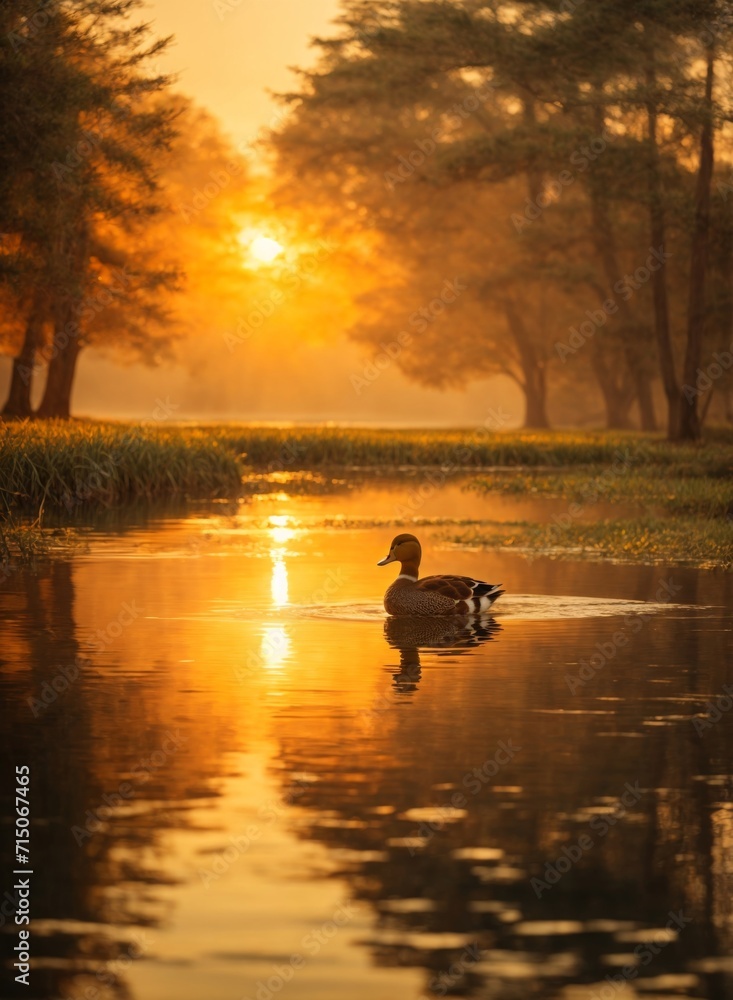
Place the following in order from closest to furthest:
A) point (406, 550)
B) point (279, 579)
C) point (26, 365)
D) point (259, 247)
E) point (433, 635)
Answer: point (433, 635)
point (406, 550)
point (279, 579)
point (26, 365)
point (259, 247)

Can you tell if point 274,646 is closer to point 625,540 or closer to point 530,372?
point 625,540

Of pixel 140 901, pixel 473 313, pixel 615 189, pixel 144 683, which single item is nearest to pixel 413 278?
pixel 473 313

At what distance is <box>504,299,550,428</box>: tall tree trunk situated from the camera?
7356 cm

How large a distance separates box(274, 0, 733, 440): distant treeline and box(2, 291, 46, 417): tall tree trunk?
41.6ft

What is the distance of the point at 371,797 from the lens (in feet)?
29.9

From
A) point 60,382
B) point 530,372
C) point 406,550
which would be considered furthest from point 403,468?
point 406,550

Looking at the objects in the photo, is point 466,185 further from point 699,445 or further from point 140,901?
point 140,901

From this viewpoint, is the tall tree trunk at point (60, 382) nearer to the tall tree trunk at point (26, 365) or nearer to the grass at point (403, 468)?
the tall tree trunk at point (26, 365)

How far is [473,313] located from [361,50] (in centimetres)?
1878

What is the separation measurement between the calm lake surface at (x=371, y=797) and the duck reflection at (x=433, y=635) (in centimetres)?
5

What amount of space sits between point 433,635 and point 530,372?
62.2 meters

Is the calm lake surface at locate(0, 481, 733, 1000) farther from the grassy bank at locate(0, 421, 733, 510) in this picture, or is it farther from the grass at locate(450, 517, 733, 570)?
the grassy bank at locate(0, 421, 733, 510)

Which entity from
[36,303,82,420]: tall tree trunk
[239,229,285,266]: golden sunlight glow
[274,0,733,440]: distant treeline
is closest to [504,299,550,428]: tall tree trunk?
[274,0,733,440]: distant treeline

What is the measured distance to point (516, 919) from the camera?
7145 mm
